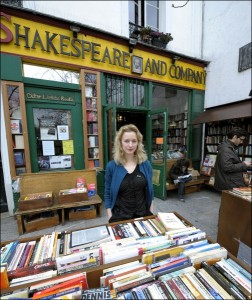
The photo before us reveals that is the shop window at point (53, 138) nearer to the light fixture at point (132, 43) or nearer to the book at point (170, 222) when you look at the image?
the light fixture at point (132, 43)

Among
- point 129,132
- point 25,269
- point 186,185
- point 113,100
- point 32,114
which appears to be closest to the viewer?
point 25,269

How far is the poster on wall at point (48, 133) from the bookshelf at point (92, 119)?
0.69 meters

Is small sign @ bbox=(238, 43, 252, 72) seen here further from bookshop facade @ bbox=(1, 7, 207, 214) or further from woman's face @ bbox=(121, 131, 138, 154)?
woman's face @ bbox=(121, 131, 138, 154)

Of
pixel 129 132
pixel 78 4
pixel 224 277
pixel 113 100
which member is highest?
pixel 78 4

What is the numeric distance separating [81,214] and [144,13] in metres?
5.80

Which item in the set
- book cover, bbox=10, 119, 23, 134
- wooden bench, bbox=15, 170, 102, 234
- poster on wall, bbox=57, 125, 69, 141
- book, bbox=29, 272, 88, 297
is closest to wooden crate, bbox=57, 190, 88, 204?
wooden bench, bbox=15, 170, 102, 234

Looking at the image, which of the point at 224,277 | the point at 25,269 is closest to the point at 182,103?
the point at 224,277

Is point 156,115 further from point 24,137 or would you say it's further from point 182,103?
point 24,137

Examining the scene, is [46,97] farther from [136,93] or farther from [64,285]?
[64,285]

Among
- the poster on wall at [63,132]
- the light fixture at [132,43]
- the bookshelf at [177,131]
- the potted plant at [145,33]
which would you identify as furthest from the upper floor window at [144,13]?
the poster on wall at [63,132]

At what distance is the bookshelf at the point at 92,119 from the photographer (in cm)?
387

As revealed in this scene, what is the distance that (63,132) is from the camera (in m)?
3.83

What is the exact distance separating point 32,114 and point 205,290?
391cm

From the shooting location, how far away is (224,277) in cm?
88
